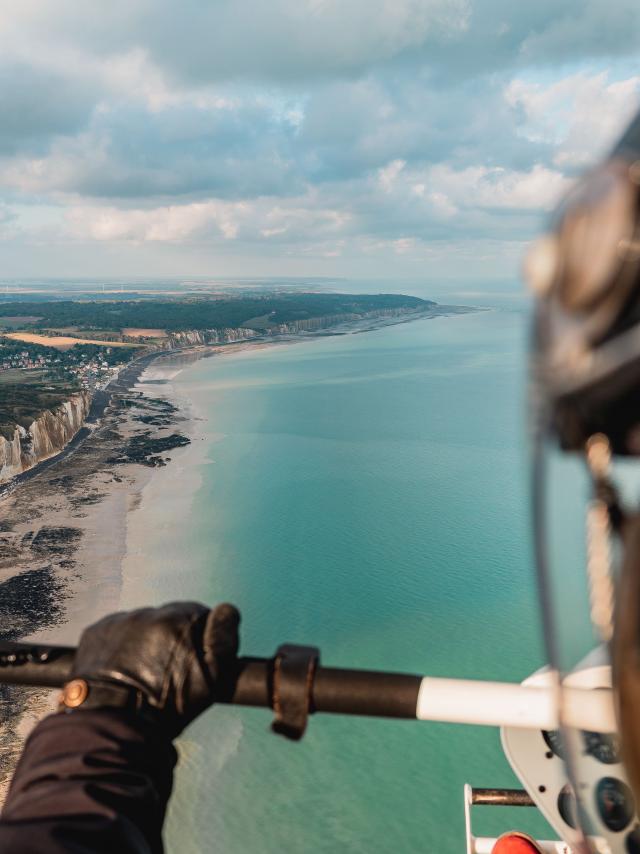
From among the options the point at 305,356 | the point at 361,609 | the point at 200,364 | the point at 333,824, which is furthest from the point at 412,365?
the point at 333,824

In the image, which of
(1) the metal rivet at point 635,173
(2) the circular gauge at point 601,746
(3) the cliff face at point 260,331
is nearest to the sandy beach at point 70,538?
(2) the circular gauge at point 601,746

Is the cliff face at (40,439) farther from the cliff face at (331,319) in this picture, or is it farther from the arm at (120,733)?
the cliff face at (331,319)

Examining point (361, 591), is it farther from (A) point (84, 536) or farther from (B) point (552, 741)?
(B) point (552, 741)

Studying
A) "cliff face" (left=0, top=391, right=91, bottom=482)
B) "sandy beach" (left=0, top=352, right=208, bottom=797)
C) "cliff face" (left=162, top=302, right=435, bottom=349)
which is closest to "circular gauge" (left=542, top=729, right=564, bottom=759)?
"sandy beach" (left=0, top=352, right=208, bottom=797)

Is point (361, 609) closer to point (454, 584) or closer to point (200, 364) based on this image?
point (454, 584)

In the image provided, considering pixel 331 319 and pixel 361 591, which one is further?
pixel 331 319

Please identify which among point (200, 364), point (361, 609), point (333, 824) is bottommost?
point (333, 824)

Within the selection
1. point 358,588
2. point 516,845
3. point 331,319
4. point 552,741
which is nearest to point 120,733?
point 552,741

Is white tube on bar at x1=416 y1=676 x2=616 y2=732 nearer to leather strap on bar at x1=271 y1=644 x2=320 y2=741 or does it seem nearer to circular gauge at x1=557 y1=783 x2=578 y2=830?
leather strap on bar at x1=271 y1=644 x2=320 y2=741
